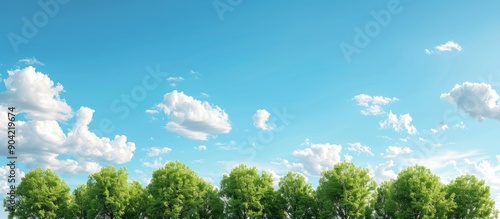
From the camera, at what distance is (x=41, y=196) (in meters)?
69.6

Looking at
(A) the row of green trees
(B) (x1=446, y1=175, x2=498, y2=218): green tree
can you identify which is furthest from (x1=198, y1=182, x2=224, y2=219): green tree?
(B) (x1=446, y1=175, x2=498, y2=218): green tree

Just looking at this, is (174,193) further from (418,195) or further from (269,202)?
(418,195)

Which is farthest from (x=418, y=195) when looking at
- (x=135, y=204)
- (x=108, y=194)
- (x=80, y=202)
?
(x=80, y=202)

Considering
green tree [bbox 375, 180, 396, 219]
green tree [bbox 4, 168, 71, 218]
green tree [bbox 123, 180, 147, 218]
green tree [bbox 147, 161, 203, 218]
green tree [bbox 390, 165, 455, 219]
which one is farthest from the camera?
green tree [bbox 4, 168, 71, 218]

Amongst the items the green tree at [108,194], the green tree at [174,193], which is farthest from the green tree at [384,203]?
the green tree at [108,194]

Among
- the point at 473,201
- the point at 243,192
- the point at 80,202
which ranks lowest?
the point at 473,201

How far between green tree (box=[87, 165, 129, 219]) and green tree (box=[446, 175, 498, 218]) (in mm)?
43987

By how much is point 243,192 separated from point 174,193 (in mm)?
9044

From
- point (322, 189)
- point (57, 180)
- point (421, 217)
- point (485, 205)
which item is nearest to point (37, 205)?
point (57, 180)

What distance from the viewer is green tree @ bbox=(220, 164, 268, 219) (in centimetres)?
6341

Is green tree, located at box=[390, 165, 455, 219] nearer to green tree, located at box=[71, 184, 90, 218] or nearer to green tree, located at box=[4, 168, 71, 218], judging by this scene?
green tree, located at box=[71, 184, 90, 218]

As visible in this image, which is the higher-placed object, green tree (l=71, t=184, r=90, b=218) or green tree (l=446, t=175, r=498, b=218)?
green tree (l=71, t=184, r=90, b=218)

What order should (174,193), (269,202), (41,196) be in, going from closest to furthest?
(174,193) < (269,202) < (41,196)

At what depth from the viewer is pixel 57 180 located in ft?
239
